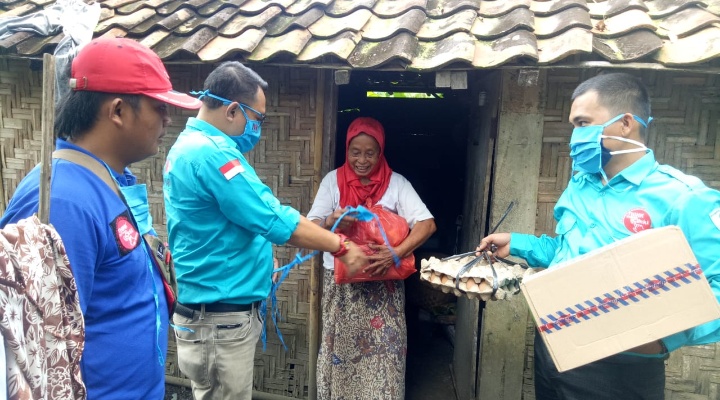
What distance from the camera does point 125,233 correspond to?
1.63m

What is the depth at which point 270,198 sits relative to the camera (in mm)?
2408

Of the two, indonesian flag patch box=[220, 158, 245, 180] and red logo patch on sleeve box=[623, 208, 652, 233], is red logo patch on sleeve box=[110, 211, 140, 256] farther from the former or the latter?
red logo patch on sleeve box=[623, 208, 652, 233]

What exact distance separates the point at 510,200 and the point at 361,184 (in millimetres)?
1072

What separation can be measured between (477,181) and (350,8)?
1.72m

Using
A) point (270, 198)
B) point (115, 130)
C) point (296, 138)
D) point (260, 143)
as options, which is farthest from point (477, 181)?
point (115, 130)

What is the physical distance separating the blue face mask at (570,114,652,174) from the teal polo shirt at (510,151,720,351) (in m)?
0.07

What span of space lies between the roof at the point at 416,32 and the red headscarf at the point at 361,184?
1.93 ft

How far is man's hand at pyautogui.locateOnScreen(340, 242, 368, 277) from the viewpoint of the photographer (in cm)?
276

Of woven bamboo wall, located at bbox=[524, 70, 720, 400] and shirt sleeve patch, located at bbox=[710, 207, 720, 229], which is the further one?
woven bamboo wall, located at bbox=[524, 70, 720, 400]

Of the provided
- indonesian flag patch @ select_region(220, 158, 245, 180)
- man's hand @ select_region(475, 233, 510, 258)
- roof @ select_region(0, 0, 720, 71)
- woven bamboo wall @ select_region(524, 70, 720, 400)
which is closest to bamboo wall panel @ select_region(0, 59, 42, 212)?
roof @ select_region(0, 0, 720, 71)

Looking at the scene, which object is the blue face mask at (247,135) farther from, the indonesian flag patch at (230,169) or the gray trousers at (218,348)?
the gray trousers at (218,348)

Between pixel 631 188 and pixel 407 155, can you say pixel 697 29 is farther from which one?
pixel 407 155

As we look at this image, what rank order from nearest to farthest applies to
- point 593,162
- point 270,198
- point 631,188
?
point 631,188
point 593,162
point 270,198

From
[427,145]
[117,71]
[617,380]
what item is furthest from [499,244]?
[427,145]
